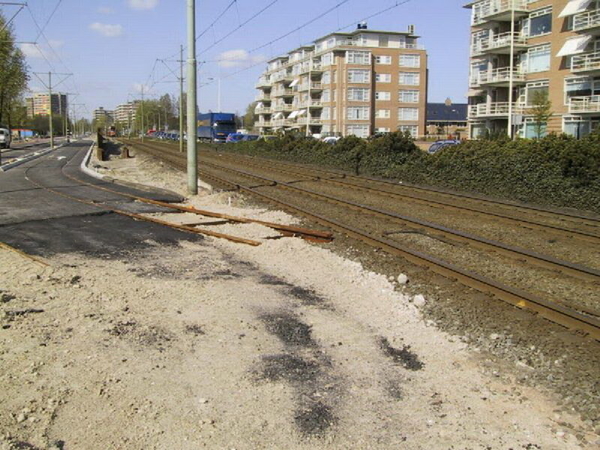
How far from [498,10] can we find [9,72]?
51018 mm

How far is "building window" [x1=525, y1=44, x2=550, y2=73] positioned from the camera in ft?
152

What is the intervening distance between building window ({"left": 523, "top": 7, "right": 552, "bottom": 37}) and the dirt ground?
45.2 m

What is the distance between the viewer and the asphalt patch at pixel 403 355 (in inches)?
212

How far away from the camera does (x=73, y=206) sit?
1527 cm

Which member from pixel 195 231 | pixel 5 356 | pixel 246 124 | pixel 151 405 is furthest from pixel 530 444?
pixel 246 124

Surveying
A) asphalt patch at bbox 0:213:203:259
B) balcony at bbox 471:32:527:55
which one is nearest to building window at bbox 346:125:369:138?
balcony at bbox 471:32:527:55

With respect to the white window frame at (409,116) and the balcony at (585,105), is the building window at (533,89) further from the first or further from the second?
the white window frame at (409,116)

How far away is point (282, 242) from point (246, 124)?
160 m

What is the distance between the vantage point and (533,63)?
1886 inches

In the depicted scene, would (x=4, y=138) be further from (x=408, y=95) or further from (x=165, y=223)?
(x=408, y=95)

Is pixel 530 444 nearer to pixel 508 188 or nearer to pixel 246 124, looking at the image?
pixel 508 188

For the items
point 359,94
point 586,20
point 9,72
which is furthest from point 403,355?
point 359,94

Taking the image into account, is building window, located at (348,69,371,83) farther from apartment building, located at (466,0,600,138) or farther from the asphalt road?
the asphalt road

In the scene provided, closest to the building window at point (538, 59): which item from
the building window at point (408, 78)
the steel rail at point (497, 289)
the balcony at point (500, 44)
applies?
the balcony at point (500, 44)
